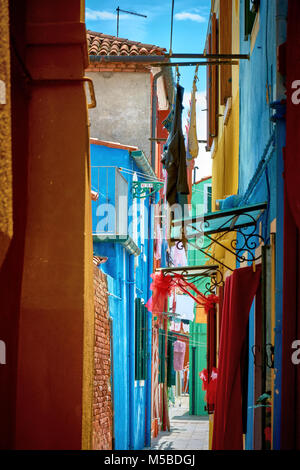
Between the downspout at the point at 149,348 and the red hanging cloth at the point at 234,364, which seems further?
the downspout at the point at 149,348

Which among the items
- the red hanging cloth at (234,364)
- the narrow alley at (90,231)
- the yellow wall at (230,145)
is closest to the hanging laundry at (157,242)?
the yellow wall at (230,145)

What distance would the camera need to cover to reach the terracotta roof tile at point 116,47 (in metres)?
19.2

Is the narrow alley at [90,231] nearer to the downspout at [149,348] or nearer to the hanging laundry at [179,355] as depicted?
the downspout at [149,348]

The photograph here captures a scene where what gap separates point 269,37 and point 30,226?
130 inches

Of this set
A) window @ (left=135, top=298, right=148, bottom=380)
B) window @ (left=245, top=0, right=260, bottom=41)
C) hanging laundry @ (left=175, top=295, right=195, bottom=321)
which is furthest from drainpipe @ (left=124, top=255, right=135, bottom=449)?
hanging laundry @ (left=175, top=295, right=195, bottom=321)

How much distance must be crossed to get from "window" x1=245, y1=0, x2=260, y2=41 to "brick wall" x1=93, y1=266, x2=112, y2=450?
4114 millimetres

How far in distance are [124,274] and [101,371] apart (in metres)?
4.73

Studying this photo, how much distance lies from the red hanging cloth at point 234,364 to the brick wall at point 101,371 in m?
A: 3.08

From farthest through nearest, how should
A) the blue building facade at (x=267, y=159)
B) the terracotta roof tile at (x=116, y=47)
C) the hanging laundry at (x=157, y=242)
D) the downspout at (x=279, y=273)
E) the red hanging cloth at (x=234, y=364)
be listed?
the hanging laundry at (x=157, y=242) → the terracotta roof tile at (x=116, y=47) → the red hanging cloth at (x=234, y=364) → the blue building facade at (x=267, y=159) → the downspout at (x=279, y=273)

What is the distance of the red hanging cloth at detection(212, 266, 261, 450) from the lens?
7605 millimetres

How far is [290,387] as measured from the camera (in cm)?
556

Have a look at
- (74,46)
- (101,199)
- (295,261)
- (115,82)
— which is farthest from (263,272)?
(115,82)
